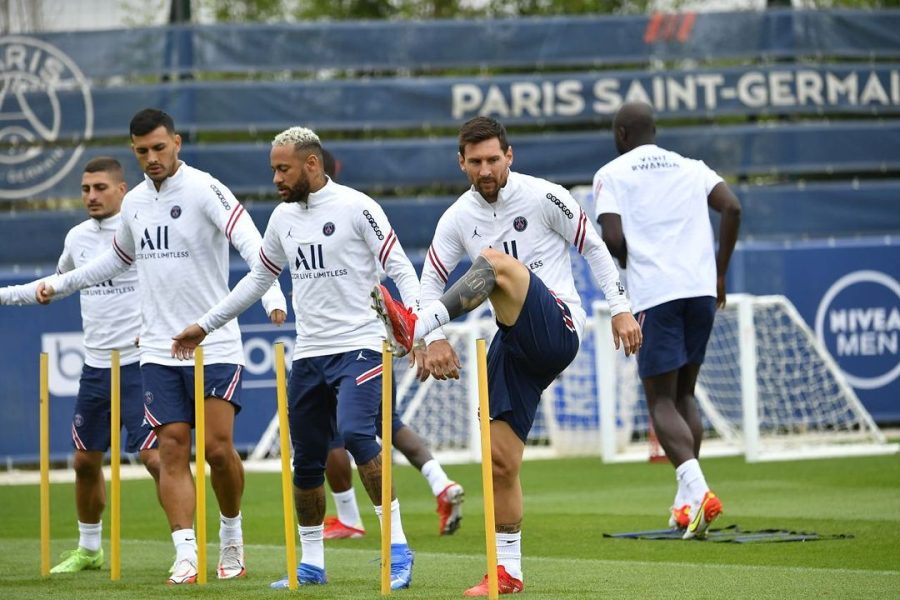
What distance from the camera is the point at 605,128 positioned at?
18922 mm

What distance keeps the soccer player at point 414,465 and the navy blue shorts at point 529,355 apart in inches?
105

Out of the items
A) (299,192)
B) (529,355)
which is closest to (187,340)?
(299,192)

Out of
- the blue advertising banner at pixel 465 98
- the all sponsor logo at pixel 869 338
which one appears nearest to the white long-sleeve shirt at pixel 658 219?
the all sponsor logo at pixel 869 338

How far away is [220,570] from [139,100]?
10.5 metres

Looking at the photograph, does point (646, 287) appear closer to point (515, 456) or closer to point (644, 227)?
point (644, 227)

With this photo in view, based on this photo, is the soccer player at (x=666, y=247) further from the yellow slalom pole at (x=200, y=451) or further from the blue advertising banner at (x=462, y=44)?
the blue advertising banner at (x=462, y=44)

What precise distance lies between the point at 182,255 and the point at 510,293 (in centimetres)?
218

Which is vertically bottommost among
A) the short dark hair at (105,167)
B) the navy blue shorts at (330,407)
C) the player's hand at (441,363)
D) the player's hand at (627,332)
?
the navy blue shorts at (330,407)

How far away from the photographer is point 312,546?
304 inches

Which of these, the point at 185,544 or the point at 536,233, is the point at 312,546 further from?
the point at 536,233

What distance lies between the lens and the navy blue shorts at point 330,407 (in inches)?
298

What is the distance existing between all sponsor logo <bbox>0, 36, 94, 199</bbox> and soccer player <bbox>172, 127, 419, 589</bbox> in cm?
1041

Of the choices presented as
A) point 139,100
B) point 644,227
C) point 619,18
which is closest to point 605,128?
point 619,18

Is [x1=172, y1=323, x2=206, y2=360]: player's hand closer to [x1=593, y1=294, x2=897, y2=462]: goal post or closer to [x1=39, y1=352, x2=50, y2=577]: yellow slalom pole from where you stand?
[x1=39, y1=352, x2=50, y2=577]: yellow slalom pole
